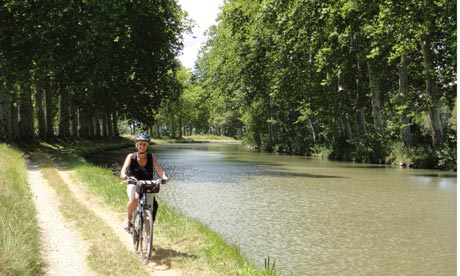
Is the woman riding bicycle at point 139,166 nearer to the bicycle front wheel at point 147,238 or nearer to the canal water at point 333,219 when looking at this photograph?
the bicycle front wheel at point 147,238

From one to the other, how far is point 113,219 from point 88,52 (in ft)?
54.2

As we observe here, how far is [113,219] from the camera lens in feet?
37.7

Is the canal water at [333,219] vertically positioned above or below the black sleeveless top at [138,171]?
below

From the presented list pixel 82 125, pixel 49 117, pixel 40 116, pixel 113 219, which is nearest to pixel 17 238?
pixel 113 219

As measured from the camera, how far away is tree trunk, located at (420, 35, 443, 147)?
2692cm

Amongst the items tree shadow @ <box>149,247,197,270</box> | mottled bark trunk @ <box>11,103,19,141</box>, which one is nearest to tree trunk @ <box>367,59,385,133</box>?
mottled bark trunk @ <box>11,103,19,141</box>

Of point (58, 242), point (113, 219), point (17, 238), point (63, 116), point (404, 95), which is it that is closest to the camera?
point (17, 238)

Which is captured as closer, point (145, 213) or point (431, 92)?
point (145, 213)

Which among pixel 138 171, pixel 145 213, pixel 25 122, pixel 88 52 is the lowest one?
pixel 145 213

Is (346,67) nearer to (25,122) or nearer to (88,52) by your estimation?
(88,52)

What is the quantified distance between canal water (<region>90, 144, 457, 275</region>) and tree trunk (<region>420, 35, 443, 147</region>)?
561cm

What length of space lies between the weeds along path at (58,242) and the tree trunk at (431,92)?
20623mm

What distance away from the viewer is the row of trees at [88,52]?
2627cm

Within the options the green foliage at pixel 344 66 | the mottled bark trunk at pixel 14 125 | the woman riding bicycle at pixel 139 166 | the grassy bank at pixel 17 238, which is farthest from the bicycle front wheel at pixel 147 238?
the mottled bark trunk at pixel 14 125
